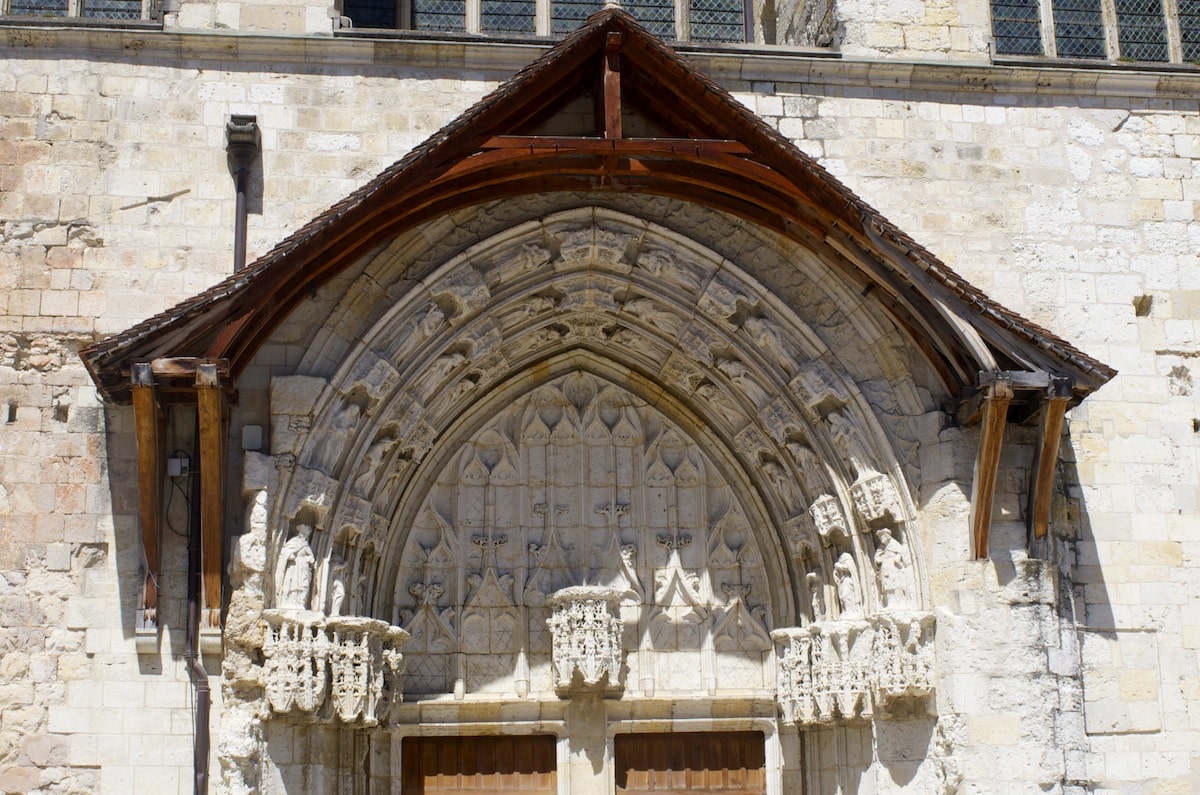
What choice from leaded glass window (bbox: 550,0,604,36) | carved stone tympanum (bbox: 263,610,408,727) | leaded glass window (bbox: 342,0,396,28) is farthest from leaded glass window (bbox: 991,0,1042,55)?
carved stone tympanum (bbox: 263,610,408,727)

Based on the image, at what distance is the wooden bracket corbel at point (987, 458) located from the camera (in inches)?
328

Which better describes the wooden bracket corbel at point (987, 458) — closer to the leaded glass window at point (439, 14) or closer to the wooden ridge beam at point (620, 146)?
the wooden ridge beam at point (620, 146)

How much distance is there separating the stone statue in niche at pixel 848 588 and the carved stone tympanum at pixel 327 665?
2730 mm

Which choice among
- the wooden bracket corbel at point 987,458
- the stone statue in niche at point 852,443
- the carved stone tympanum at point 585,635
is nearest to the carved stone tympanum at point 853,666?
the wooden bracket corbel at point 987,458

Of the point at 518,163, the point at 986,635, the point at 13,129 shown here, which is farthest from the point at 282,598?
the point at 986,635

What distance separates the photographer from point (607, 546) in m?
10.1

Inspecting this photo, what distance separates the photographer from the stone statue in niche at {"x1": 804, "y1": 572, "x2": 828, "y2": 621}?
Result: 9.57m

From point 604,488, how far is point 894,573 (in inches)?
84.1

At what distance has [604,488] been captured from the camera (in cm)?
1018

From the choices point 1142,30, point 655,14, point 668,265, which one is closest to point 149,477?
point 668,265

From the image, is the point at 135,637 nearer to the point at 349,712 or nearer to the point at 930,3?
the point at 349,712

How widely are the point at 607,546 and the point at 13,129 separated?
456cm

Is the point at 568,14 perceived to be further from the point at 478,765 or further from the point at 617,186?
the point at 478,765

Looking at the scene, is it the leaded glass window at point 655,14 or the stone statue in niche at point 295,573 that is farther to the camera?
the leaded glass window at point 655,14
